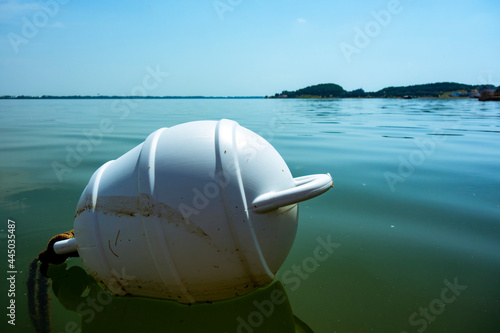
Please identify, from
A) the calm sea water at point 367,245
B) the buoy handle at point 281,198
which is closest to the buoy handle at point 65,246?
the calm sea water at point 367,245

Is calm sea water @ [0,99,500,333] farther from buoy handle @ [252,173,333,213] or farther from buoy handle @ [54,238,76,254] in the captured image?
buoy handle @ [252,173,333,213]

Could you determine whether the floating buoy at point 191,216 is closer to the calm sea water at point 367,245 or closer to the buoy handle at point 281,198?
the buoy handle at point 281,198

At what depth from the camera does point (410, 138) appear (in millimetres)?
10039

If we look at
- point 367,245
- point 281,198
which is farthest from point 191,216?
point 367,245

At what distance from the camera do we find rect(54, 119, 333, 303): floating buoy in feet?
6.54

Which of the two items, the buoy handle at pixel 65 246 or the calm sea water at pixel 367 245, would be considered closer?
the calm sea water at pixel 367 245

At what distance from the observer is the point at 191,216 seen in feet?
6.49

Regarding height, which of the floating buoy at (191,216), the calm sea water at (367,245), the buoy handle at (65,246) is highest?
the floating buoy at (191,216)

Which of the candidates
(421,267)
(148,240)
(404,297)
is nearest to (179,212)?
(148,240)

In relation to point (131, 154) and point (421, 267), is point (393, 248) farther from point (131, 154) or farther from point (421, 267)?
point (131, 154)

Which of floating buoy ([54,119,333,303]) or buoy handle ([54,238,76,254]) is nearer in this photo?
floating buoy ([54,119,333,303])

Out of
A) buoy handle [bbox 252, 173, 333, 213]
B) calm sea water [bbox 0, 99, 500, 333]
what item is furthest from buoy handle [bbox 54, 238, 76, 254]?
→ buoy handle [bbox 252, 173, 333, 213]

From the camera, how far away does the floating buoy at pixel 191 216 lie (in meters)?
1.99

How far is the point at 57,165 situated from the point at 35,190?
1717 mm
